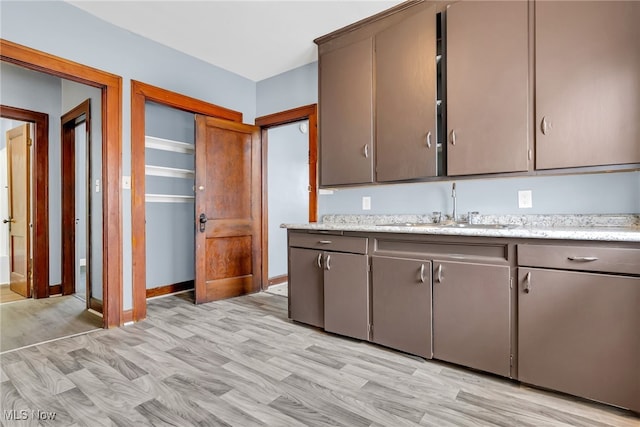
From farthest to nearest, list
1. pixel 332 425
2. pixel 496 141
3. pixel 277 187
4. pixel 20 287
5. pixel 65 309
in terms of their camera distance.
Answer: pixel 277 187
pixel 20 287
pixel 65 309
pixel 496 141
pixel 332 425

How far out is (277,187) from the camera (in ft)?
14.9

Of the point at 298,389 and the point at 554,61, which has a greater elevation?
the point at 554,61

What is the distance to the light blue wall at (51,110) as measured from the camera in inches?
143

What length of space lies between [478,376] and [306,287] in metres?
1.36

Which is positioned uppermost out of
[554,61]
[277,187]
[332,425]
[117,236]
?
[554,61]

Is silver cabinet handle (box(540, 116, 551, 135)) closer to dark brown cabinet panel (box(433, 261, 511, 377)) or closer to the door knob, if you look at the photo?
dark brown cabinet panel (box(433, 261, 511, 377))

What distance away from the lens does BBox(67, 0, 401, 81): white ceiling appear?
2.54 metres

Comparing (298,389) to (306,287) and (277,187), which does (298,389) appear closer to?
(306,287)

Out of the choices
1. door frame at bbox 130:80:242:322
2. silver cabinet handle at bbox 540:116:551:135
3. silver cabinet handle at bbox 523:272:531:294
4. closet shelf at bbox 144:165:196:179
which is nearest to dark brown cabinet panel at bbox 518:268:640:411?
silver cabinet handle at bbox 523:272:531:294

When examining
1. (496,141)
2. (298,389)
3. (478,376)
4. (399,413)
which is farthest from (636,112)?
(298,389)

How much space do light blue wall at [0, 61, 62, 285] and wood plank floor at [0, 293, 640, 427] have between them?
75.8 inches

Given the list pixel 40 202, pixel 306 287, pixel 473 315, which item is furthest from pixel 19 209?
pixel 473 315

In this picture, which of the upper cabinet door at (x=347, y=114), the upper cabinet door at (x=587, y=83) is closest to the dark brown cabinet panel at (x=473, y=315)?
the upper cabinet door at (x=587, y=83)

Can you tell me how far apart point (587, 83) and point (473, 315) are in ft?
4.71
